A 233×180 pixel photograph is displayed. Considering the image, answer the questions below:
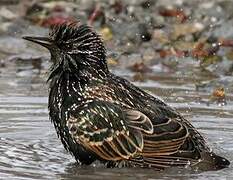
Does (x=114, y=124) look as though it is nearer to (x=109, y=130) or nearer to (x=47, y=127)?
(x=109, y=130)

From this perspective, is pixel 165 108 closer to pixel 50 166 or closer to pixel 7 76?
pixel 50 166

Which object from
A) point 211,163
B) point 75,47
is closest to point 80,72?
point 75,47

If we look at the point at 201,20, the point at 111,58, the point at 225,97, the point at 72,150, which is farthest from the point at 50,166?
the point at 201,20

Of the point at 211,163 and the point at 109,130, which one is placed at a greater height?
the point at 109,130

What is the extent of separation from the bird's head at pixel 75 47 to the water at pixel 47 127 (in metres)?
0.81

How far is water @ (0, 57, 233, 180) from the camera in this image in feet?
26.7

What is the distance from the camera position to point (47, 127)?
9773 millimetres

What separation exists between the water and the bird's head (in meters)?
0.81

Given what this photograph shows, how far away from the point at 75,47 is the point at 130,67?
414 cm

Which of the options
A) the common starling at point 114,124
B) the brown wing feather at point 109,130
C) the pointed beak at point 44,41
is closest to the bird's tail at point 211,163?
the common starling at point 114,124

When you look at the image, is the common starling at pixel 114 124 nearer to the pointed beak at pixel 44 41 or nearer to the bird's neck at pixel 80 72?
the bird's neck at pixel 80 72

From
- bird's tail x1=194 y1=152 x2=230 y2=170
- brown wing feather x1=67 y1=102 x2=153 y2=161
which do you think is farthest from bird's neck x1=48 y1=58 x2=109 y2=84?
bird's tail x1=194 y1=152 x2=230 y2=170

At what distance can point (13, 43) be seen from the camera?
537 inches

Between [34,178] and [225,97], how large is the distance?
12.0ft
